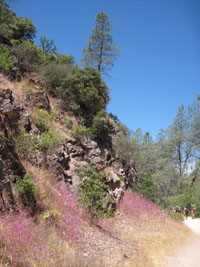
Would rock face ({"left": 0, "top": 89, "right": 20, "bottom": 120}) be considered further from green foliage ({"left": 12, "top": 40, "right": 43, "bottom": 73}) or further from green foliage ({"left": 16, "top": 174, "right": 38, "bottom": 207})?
green foliage ({"left": 12, "top": 40, "right": 43, "bottom": 73})

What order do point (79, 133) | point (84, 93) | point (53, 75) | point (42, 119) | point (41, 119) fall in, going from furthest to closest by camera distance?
point (53, 75), point (84, 93), point (79, 133), point (42, 119), point (41, 119)

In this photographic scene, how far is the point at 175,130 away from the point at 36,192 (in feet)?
75.5

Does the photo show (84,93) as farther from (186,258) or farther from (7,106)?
(186,258)

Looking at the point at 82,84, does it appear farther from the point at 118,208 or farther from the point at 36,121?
the point at 118,208

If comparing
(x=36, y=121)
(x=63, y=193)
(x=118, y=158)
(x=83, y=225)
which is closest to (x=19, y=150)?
(x=63, y=193)

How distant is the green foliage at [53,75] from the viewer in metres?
13.6

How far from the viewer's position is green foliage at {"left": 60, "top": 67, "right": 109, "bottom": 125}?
13.3 metres

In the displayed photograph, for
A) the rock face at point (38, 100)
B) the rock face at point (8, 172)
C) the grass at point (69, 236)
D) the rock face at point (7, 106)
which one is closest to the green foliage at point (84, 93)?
the rock face at point (38, 100)

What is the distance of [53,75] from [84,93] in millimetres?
2772

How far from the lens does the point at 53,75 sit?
1373 centimetres

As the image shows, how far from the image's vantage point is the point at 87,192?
6773 millimetres

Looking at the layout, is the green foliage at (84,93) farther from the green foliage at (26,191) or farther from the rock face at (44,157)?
the green foliage at (26,191)

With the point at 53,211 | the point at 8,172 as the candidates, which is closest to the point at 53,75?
the point at 8,172

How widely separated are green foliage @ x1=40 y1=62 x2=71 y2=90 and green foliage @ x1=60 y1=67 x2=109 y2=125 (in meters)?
0.60
